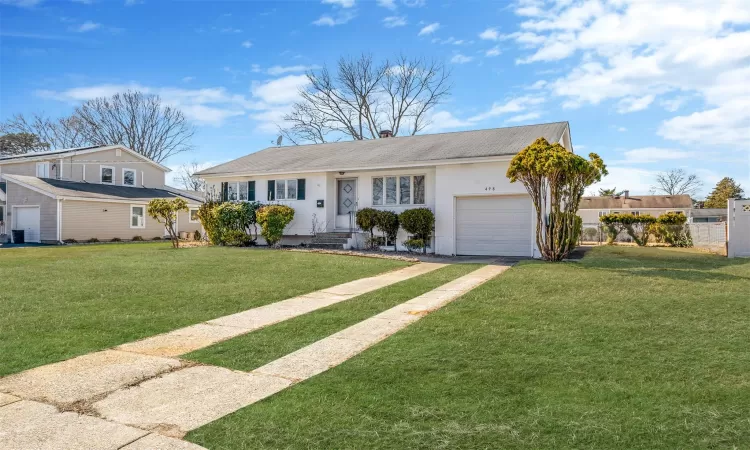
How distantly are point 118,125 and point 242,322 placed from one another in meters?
40.7

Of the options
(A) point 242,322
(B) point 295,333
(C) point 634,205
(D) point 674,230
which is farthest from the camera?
(C) point 634,205

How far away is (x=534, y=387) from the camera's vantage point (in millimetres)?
3939

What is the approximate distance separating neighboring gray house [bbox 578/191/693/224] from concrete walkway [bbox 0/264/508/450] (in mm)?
37203

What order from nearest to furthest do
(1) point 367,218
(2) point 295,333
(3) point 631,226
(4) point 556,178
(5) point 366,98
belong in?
1. (2) point 295,333
2. (4) point 556,178
3. (1) point 367,218
4. (3) point 631,226
5. (5) point 366,98

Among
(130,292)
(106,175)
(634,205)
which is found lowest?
(130,292)

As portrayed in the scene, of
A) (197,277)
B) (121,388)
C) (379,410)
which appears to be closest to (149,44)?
(197,277)

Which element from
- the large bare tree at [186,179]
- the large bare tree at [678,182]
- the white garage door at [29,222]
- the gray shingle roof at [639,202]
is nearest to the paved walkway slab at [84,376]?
the white garage door at [29,222]

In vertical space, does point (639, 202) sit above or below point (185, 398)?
above

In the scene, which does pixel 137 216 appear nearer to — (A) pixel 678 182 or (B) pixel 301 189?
(B) pixel 301 189

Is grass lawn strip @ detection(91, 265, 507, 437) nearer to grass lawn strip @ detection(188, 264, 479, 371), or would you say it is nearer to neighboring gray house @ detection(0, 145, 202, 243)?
grass lawn strip @ detection(188, 264, 479, 371)

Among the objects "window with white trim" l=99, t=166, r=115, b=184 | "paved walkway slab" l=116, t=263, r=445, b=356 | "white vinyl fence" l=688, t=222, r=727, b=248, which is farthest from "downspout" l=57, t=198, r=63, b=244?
"white vinyl fence" l=688, t=222, r=727, b=248

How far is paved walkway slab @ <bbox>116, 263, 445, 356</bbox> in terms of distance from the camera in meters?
5.26

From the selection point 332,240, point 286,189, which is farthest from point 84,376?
point 286,189

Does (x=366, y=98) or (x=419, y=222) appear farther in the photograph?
(x=366, y=98)
